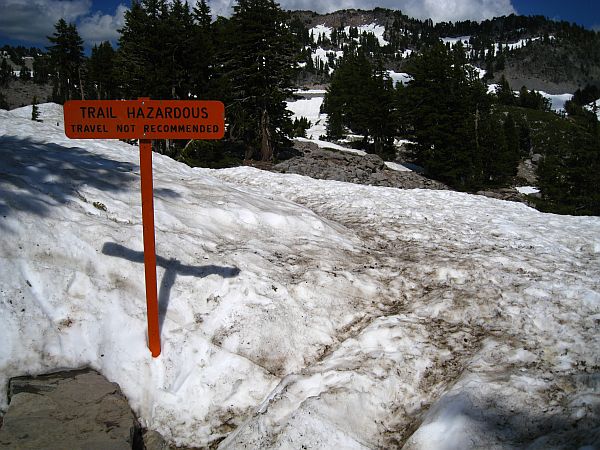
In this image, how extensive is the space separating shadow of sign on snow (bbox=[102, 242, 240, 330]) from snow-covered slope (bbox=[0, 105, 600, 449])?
3cm

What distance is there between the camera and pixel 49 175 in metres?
6.93

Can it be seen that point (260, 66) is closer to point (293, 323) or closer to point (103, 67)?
point (293, 323)

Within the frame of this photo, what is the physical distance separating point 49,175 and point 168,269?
10.5 feet

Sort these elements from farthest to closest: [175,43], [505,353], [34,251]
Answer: [175,43] → [34,251] → [505,353]

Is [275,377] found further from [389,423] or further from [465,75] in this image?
[465,75]

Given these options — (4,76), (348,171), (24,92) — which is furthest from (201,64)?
(4,76)

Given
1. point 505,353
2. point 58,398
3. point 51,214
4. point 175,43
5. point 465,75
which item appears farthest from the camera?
point 465,75

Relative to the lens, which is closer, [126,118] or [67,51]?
[126,118]

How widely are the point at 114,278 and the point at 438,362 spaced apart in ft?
13.0

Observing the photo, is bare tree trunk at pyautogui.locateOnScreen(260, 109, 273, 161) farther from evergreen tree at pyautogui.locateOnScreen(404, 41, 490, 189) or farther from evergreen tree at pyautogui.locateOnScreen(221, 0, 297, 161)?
evergreen tree at pyautogui.locateOnScreen(404, 41, 490, 189)

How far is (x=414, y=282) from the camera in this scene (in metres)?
6.34

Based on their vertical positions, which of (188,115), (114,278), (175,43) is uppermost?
(175,43)

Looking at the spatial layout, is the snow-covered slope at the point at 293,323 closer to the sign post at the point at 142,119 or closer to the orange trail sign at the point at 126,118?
the sign post at the point at 142,119

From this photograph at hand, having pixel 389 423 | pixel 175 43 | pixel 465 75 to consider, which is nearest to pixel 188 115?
pixel 389 423
